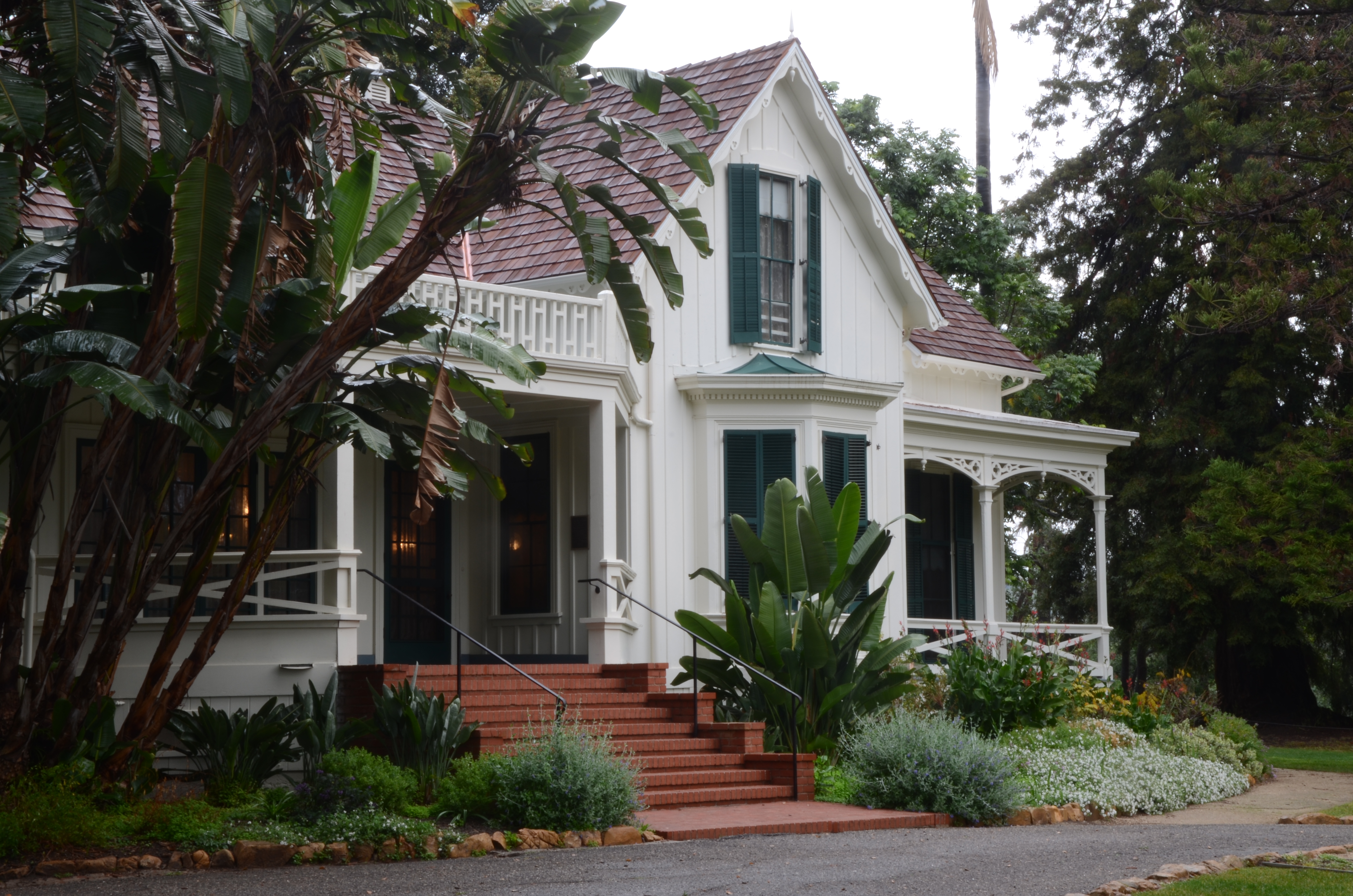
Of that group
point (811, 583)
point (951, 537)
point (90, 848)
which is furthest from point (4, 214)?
point (951, 537)

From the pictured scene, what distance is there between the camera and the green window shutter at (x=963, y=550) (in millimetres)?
20578

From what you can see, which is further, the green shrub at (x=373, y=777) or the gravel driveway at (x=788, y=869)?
the green shrub at (x=373, y=777)

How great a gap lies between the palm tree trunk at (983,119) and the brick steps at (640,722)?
23.0 metres

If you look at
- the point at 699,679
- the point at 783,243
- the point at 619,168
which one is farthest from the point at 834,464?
the point at 619,168

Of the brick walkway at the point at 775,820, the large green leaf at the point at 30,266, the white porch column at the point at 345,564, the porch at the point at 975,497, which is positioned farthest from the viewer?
the porch at the point at 975,497

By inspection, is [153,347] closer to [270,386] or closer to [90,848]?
[270,386]

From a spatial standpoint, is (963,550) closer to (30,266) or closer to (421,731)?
(421,731)

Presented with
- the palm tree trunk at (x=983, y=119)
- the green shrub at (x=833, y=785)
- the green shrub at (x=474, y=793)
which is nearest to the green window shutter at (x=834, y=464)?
the green shrub at (x=833, y=785)

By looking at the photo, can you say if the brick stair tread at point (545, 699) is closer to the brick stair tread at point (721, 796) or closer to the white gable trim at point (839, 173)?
the brick stair tread at point (721, 796)

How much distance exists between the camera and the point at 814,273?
17.9 metres

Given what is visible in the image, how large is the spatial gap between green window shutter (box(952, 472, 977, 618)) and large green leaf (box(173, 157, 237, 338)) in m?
13.6

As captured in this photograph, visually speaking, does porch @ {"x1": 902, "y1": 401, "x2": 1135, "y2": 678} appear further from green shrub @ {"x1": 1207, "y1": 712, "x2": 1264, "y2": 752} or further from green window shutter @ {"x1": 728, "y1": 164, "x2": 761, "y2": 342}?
green window shutter @ {"x1": 728, "y1": 164, "x2": 761, "y2": 342}

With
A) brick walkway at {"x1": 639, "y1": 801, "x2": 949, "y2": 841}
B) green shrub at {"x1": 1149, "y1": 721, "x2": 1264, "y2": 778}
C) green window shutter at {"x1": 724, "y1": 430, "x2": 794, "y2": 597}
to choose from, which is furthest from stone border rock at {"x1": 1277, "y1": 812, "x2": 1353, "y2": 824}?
green window shutter at {"x1": 724, "y1": 430, "x2": 794, "y2": 597}

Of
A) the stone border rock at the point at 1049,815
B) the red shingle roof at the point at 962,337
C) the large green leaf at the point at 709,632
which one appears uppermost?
the red shingle roof at the point at 962,337
